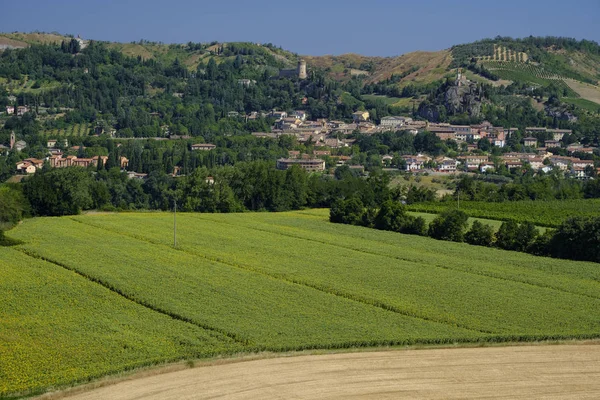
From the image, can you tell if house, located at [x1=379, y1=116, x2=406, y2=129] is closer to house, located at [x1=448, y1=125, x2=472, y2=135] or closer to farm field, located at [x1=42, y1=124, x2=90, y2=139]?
house, located at [x1=448, y1=125, x2=472, y2=135]

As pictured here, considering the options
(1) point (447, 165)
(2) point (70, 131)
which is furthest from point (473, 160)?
(2) point (70, 131)

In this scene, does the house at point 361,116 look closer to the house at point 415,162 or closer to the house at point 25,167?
the house at point 415,162

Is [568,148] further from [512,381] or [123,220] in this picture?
[512,381]

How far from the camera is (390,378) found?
26219 millimetres

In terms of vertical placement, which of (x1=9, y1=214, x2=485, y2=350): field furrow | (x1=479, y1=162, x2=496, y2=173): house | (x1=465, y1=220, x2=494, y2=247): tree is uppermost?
(x1=479, y1=162, x2=496, y2=173): house

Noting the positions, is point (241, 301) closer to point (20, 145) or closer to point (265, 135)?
point (20, 145)

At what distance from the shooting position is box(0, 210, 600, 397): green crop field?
94.1 feet

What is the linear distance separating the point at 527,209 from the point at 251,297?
35542mm

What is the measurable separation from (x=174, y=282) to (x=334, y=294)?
667cm

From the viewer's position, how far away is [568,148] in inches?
5901

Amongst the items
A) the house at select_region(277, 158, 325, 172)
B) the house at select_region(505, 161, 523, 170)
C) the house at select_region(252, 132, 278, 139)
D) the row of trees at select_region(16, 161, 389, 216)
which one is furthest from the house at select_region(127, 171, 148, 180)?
the house at select_region(505, 161, 523, 170)

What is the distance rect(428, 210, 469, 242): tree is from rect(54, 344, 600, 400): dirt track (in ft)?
83.1

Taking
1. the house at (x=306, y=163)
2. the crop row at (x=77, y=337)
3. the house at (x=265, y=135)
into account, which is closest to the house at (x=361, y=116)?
the house at (x=265, y=135)

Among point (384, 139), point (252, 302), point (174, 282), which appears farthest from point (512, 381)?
point (384, 139)
